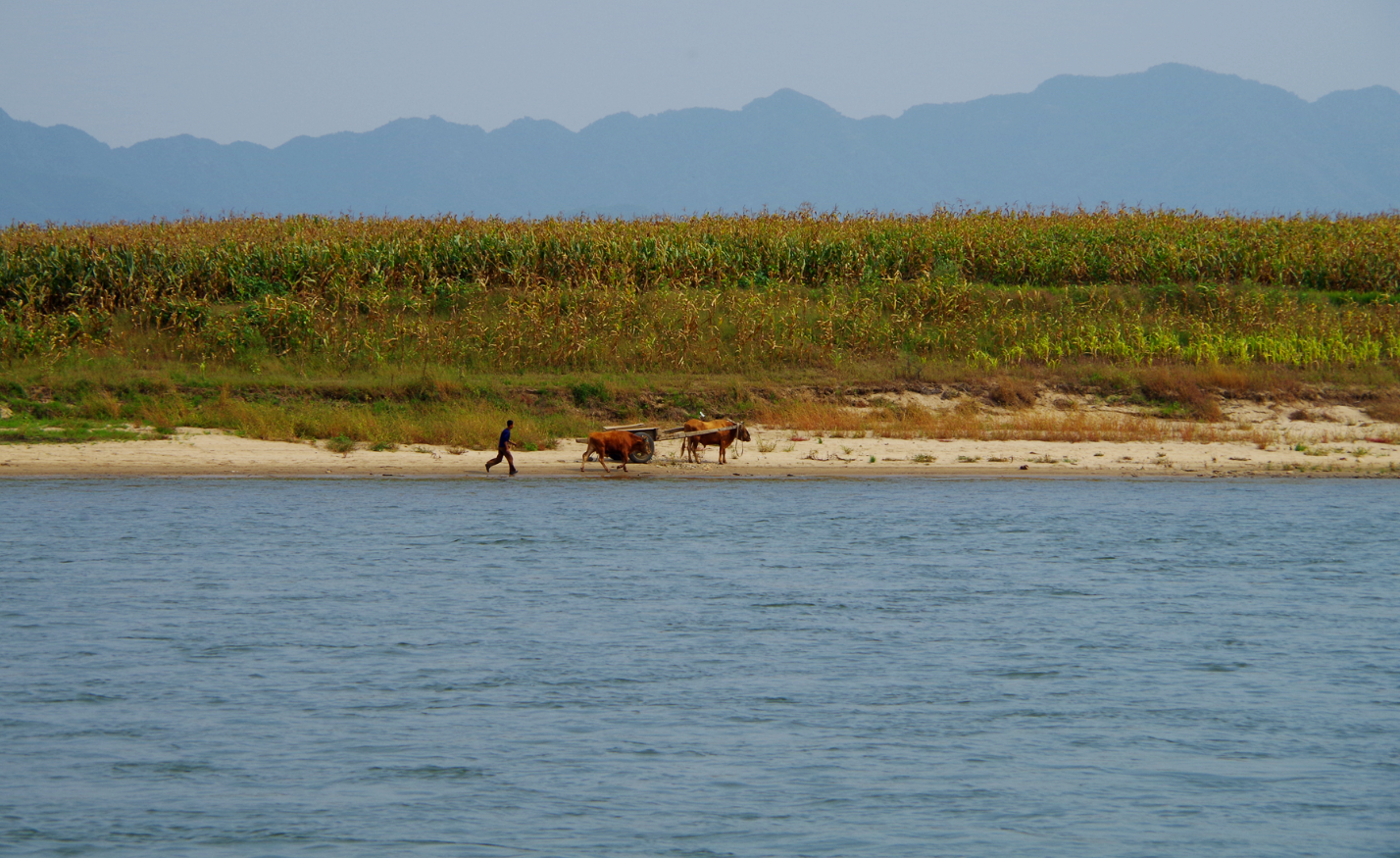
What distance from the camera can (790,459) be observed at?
22203 millimetres

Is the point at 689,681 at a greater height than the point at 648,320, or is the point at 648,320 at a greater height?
the point at 648,320

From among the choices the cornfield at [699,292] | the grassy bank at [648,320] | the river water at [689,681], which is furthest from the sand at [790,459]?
the cornfield at [699,292]

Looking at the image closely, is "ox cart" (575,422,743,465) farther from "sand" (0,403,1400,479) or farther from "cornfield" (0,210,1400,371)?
"cornfield" (0,210,1400,371)

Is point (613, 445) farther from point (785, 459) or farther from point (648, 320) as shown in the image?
point (648, 320)

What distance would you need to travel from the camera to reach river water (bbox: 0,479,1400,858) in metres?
8.46

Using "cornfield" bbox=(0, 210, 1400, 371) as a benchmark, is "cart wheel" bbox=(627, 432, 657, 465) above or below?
below

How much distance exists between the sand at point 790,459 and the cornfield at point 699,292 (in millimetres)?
3914

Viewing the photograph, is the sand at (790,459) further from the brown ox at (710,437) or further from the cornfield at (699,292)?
the cornfield at (699,292)

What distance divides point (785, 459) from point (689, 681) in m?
11.2

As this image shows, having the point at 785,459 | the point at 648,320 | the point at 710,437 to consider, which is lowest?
the point at 785,459

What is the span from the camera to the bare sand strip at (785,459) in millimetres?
20859

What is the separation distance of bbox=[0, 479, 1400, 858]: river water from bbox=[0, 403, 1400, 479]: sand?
1782 millimetres

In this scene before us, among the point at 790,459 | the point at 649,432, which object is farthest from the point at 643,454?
the point at 790,459

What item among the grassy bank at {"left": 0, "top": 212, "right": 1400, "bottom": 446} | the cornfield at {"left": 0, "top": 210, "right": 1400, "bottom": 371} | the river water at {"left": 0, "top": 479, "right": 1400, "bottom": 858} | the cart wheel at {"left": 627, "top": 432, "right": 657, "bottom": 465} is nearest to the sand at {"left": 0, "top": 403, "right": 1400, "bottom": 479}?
the cart wheel at {"left": 627, "top": 432, "right": 657, "bottom": 465}
